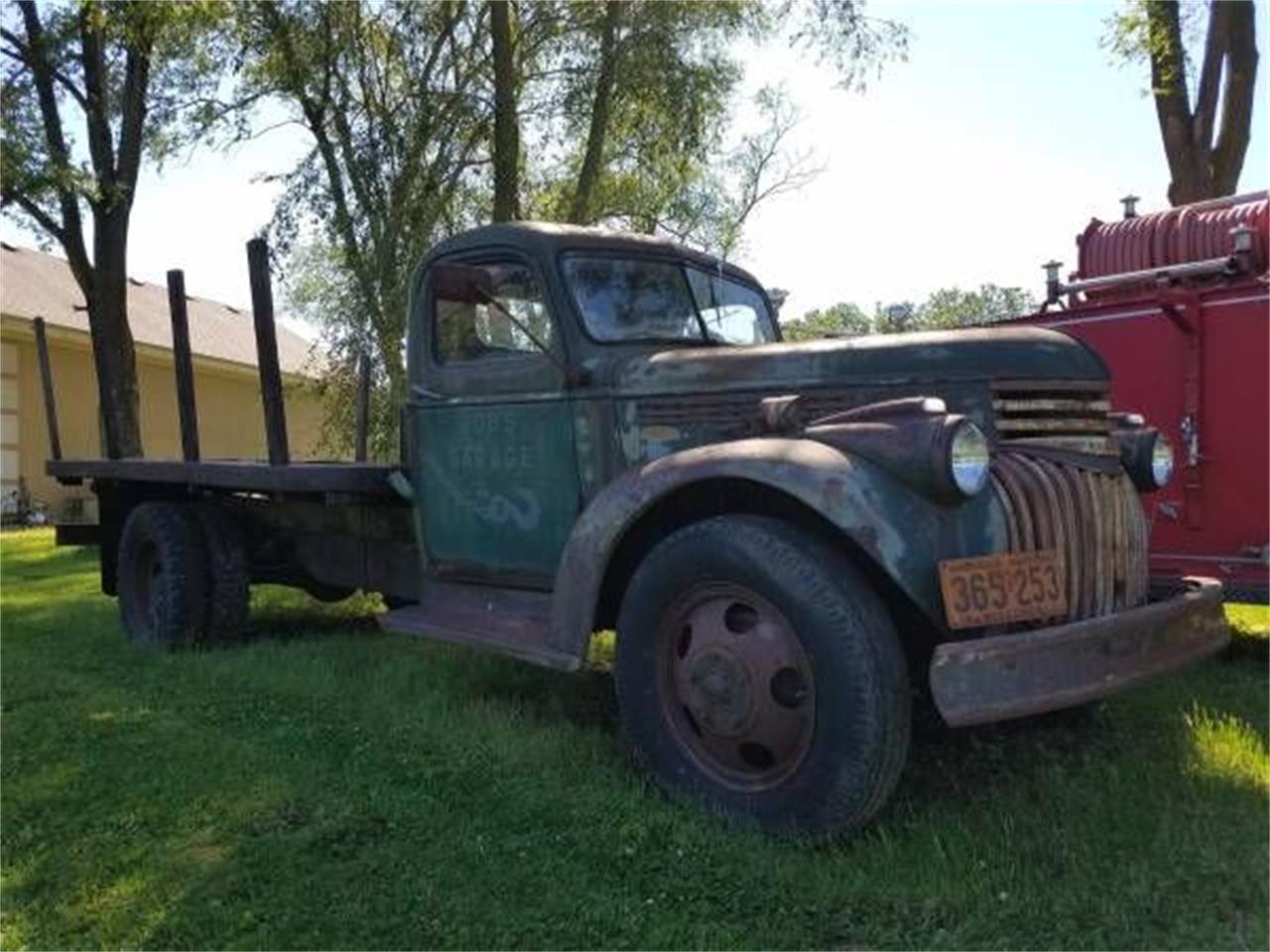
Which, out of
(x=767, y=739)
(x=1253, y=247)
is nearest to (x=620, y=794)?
(x=767, y=739)

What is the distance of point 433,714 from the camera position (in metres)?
5.25

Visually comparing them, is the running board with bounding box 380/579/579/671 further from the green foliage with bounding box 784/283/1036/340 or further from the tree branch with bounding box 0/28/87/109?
the tree branch with bounding box 0/28/87/109

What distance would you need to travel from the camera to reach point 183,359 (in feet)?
23.6

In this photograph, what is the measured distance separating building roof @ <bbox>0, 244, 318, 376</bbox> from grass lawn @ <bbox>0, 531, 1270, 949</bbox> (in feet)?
41.2

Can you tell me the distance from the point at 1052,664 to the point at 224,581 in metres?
5.15

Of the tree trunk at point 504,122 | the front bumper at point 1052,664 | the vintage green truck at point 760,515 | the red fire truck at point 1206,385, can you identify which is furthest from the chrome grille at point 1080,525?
the tree trunk at point 504,122

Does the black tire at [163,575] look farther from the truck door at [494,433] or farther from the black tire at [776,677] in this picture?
the black tire at [776,677]

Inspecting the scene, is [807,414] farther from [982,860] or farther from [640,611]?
[982,860]

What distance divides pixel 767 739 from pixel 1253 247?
4.23m

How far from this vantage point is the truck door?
16.5ft

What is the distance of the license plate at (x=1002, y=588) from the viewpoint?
351 centimetres

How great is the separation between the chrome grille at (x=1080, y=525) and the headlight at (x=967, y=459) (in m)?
0.18

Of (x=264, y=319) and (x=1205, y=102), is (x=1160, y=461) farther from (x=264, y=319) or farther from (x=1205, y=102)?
(x=1205, y=102)

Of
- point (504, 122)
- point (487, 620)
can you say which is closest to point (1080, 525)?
point (487, 620)
